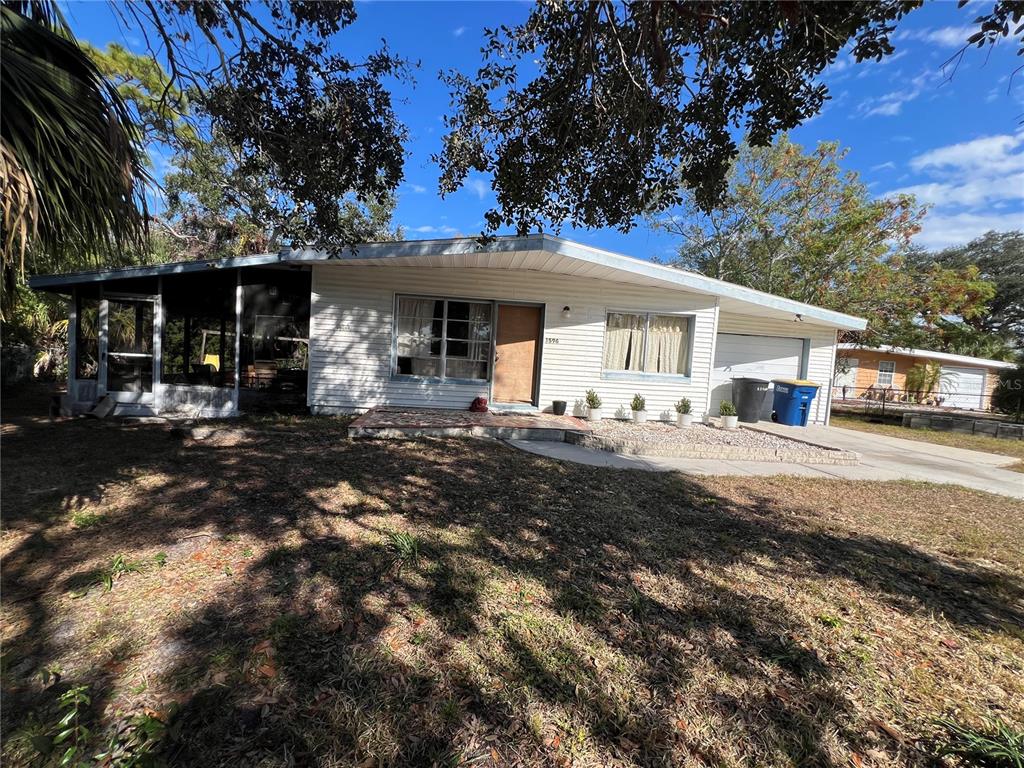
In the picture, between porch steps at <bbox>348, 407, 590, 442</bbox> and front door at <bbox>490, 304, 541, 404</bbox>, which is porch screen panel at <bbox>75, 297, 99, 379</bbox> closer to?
porch steps at <bbox>348, 407, 590, 442</bbox>

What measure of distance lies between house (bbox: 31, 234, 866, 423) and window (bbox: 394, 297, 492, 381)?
0.03m

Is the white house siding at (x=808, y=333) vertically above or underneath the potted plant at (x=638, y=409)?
above

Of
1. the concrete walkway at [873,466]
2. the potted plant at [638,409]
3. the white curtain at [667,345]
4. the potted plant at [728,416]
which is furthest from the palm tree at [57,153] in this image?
the potted plant at [728,416]

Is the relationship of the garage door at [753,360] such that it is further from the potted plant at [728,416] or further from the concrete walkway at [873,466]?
the concrete walkway at [873,466]

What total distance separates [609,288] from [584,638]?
316 inches

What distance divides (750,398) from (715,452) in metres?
4.36

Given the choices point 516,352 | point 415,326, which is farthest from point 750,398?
point 415,326

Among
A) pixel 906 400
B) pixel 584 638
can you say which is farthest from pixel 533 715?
pixel 906 400

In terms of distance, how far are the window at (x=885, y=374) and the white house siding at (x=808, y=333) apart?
16.4 metres

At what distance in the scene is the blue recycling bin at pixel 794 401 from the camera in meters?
10.9

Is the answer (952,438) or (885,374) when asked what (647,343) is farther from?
(885,374)

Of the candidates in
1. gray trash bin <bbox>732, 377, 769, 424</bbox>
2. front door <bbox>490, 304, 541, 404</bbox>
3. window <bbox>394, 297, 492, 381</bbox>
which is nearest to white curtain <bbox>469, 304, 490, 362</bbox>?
window <bbox>394, 297, 492, 381</bbox>

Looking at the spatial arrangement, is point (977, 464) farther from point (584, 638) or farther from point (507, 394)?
point (584, 638)

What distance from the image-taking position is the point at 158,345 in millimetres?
8258
